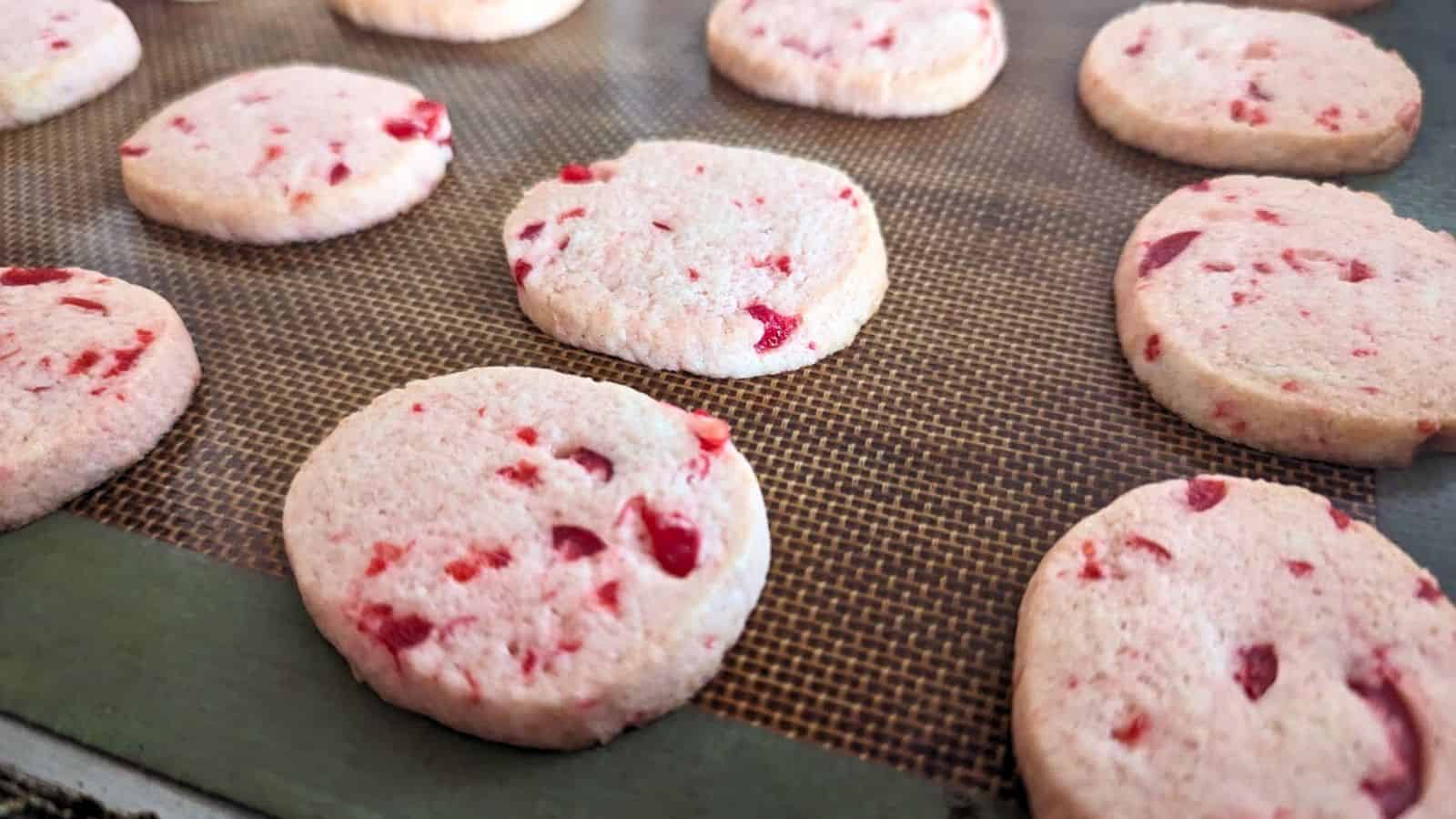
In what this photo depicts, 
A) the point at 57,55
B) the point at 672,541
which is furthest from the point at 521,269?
the point at 57,55

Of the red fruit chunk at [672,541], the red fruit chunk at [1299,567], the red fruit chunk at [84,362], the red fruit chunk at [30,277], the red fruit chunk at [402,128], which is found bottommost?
the red fruit chunk at [1299,567]

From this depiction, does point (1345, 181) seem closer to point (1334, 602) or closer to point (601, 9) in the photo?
point (1334, 602)

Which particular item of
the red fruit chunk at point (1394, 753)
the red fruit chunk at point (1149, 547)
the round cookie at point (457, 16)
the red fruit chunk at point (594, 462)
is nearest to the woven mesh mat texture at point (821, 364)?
the round cookie at point (457, 16)

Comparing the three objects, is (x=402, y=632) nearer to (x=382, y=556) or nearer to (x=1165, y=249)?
(x=382, y=556)

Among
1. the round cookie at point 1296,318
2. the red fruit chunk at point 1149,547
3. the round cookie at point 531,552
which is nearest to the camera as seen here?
the round cookie at point 531,552

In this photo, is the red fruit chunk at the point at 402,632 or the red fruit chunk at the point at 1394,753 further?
the red fruit chunk at the point at 402,632

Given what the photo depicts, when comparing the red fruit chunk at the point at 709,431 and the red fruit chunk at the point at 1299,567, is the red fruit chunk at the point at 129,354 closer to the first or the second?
the red fruit chunk at the point at 709,431
